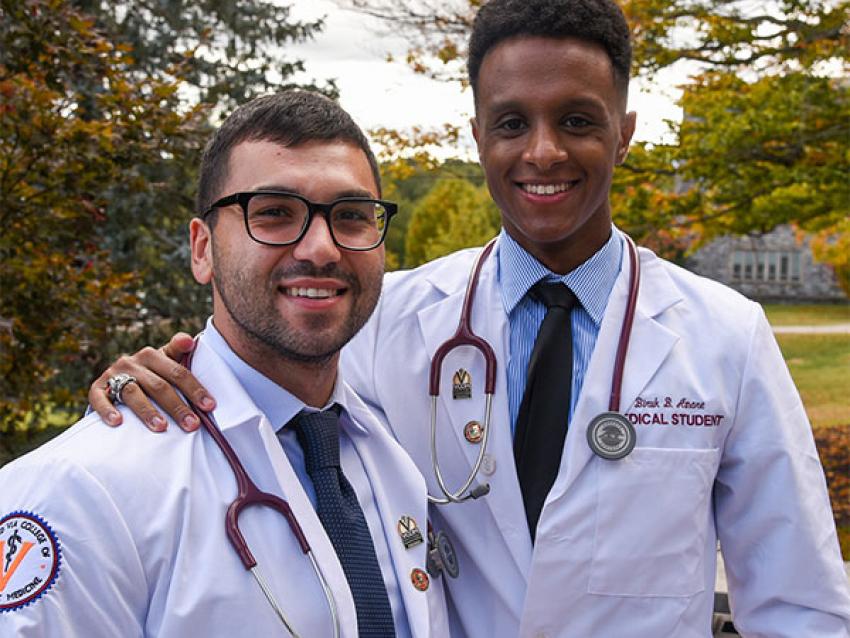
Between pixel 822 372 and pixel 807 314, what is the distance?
1655cm

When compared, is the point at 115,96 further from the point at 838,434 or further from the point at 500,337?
the point at 838,434

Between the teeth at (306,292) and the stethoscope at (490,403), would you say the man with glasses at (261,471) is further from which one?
the stethoscope at (490,403)

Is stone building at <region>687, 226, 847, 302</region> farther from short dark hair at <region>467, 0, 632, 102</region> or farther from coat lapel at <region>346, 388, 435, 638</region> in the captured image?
coat lapel at <region>346, 388, 435, 638</region>

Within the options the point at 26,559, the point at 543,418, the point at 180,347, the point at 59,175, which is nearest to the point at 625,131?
the point at 543,418

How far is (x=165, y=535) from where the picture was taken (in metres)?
1.69

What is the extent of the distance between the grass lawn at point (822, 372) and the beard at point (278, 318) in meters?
13.0

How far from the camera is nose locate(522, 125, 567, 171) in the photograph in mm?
2318

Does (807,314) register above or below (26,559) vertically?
below

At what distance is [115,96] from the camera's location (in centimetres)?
574

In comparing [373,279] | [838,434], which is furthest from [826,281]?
[373,279]

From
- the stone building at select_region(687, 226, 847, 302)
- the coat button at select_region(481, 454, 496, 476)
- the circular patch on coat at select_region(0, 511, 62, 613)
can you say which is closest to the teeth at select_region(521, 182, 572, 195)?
the coat button at select_region(481, 454, 496, 476)

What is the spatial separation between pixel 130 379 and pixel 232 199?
0.41m

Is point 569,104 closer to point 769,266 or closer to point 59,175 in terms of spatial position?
point 59,175

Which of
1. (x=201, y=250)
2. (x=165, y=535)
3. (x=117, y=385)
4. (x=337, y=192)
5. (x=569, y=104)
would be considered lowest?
(x=165, y=535)
